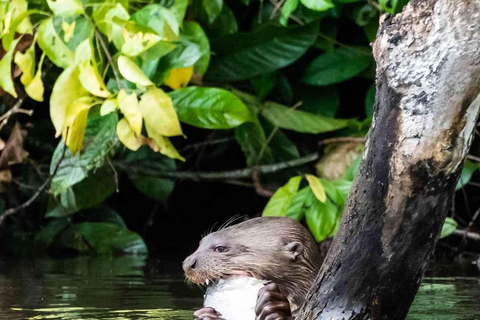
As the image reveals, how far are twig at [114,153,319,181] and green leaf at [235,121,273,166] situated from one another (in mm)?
43

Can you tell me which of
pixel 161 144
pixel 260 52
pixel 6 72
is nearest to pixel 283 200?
pixel 161 144

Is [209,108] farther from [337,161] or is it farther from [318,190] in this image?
[337,161]

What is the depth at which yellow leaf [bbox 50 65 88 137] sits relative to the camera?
320 cm

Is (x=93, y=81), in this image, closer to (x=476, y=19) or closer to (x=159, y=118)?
(x=159, y=118)

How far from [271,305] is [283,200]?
5.73ft

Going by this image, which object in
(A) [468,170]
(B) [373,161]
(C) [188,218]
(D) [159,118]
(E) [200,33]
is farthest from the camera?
(C) [188,218]

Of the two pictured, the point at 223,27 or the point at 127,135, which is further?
the point at 223,27

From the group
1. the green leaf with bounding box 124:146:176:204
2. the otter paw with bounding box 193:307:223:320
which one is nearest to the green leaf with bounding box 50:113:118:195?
the green leaf with bounding box 124:146:176:204

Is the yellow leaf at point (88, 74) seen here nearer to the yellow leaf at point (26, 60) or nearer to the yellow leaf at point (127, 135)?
the yellow leaf at point (127, 135)

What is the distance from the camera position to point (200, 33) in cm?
385

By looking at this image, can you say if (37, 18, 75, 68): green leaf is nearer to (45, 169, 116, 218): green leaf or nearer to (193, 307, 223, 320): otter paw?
(45, 169, 116, 218): green leaf

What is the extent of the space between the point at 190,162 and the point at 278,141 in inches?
44.8

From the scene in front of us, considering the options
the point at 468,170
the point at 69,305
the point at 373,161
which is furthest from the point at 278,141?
the point at 373,161

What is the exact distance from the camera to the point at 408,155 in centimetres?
161
